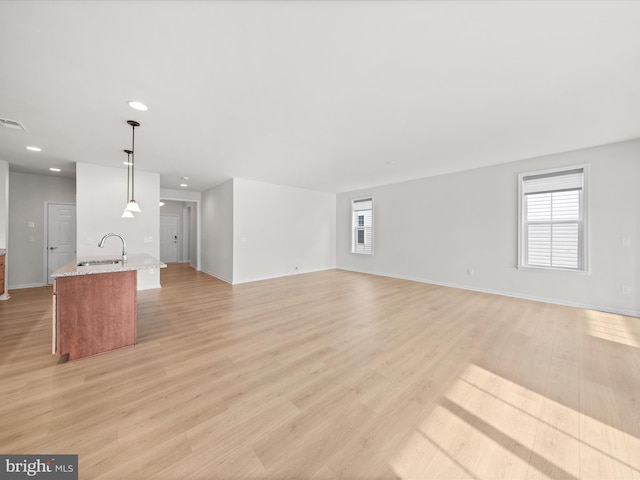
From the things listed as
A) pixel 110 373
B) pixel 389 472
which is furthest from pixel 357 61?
pixel 110 373

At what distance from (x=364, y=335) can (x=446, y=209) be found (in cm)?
404

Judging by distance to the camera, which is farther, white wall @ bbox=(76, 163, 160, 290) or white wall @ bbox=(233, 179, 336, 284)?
white wall @ bbox=(233, 179, 336, 284)

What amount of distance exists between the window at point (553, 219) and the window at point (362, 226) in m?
3.60

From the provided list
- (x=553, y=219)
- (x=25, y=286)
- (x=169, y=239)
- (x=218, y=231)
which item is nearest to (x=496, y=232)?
(x=553, y=219)

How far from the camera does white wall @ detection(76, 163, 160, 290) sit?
470 centimetres

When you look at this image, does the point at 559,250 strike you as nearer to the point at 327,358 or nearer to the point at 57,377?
the point at 327,358

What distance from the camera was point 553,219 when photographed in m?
4.23

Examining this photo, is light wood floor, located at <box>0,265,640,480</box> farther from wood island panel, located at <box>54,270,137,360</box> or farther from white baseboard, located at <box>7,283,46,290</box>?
white baseboard, located at <box>7,283,46,290</box>

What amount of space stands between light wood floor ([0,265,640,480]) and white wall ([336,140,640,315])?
2.42ft

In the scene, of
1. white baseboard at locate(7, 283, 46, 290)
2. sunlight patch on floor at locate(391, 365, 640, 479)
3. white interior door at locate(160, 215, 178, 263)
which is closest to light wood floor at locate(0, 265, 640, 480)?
sunlight patch on floor at locate(391, 365, 640, 479)

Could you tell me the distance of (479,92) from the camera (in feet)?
7.66

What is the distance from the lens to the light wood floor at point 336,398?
1.32 meters

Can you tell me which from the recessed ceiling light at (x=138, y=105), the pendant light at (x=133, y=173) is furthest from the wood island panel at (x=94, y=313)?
the recessed ceiling light at (x=138, y=105)

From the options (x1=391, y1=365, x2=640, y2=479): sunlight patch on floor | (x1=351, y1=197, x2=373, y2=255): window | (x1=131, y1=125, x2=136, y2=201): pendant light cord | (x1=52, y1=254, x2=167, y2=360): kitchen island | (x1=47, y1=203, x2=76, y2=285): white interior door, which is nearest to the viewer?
(x1=391, y1=365, x2=640, y2=479): sunlight patch on floor
